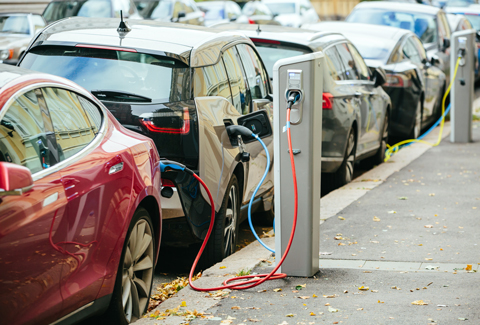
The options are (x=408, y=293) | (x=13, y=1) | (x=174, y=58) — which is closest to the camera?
(x=408, y=293)

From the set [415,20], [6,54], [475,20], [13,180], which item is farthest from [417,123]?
[475,20]

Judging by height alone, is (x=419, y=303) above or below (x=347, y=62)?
below

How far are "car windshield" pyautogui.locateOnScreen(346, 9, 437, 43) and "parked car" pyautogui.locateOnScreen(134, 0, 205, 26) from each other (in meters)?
4.87

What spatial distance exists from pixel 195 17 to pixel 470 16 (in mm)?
9827

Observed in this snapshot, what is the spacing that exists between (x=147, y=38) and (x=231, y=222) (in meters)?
1.59

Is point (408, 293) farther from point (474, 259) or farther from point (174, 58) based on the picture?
point (174, 58)

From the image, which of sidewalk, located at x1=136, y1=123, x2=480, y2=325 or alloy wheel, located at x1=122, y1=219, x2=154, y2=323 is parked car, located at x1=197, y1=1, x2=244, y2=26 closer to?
sidewalk, located at x1=136, y1=123, x2=480, y2=325

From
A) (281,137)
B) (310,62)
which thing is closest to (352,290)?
(281,137)

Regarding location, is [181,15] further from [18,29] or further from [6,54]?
[6,54]

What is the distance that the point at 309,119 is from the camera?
5.14 meters

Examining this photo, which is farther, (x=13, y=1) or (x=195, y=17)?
(x=13, y=1)

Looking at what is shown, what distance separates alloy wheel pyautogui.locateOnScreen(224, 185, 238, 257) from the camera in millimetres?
6012

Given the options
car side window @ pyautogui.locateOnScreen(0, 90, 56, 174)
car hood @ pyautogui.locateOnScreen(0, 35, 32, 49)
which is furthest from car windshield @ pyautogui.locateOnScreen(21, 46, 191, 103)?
car hood @ pyautogui.locateOnScreen(0, 35, 32, 49)

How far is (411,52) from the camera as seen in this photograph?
1344 centimetres
